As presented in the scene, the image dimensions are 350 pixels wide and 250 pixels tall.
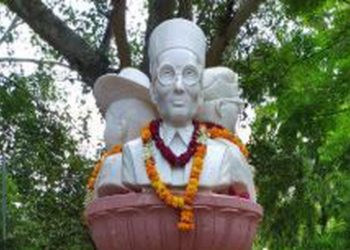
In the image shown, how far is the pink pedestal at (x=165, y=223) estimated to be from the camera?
508cm

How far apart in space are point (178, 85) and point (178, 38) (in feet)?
1.00

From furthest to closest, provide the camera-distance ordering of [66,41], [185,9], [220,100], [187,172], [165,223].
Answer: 1. [185,9]
2. [66,41]
3. [220,100]
4. [187,172]
5. [165,223]

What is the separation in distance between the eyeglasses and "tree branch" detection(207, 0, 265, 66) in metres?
4.21

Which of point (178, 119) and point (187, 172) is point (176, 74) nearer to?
point (178, 119)

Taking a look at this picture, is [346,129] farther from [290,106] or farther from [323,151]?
[290,106]

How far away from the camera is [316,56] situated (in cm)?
1023

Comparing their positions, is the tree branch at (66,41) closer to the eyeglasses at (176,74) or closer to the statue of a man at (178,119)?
the statue of a man at (178,119)

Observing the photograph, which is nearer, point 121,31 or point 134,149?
point 134,149

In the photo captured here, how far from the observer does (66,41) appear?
9891 millimetres

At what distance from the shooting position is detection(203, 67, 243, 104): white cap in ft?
19.5

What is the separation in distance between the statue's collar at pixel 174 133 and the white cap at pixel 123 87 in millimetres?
585

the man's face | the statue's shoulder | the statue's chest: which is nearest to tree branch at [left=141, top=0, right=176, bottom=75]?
the man's face

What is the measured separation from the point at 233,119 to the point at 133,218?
1.16m

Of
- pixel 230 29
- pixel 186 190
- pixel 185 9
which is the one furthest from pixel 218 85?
pixel 185 9
